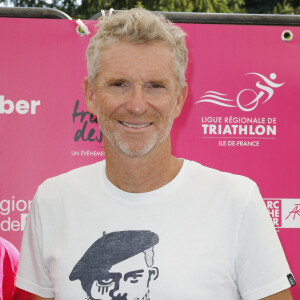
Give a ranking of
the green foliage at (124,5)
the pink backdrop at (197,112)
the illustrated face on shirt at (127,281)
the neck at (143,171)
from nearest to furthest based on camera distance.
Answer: the illustrated face on shirt at (127,281) → the neck at (143,171) → the pink backdrop at (197,112) → the green foliage at (124,5)

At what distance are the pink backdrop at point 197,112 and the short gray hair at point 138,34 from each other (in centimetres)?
103

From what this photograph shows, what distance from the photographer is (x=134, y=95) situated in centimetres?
147

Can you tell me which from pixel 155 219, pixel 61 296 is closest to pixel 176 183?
pixel 155 219

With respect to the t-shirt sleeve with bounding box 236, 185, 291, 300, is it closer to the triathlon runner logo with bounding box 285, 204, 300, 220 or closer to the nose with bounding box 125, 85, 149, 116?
the nose with bounding box 125, 85, 149, 116

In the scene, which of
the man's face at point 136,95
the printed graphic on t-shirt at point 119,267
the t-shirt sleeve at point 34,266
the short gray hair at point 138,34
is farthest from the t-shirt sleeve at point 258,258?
the t-shirt sleeve at point 34,266

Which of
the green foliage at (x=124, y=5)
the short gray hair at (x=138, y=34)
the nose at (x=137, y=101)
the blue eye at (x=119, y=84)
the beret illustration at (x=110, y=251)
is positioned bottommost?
the beret illustration at (x=110, y=251)

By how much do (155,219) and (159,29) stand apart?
1.78 ft

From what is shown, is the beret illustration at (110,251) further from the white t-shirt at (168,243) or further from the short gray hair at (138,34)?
the short gray hair at (138,34)

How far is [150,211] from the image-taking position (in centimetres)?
150

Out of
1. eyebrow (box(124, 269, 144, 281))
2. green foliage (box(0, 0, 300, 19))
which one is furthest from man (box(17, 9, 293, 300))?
green foliage (box(0, 0, 300, 19))

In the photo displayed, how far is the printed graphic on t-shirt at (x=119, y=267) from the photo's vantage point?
56.7 inches

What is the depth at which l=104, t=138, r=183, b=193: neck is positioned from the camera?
61.6 inches

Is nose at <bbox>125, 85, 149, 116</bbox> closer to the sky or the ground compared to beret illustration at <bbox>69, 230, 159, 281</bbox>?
closer to the sky

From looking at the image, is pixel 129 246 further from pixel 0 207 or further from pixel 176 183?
pixel 0 207
